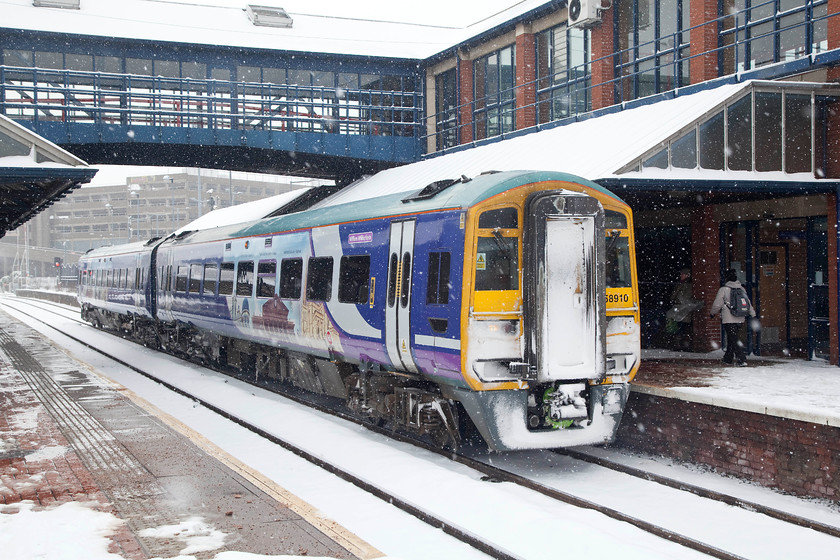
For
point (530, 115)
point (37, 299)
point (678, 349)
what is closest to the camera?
point (678, 349)

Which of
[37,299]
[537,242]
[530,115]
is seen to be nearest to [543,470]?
[537,242]

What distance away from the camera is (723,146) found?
13.3 metres

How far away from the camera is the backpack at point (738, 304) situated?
42.2 ft

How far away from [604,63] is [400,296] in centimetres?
1095

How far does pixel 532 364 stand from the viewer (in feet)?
29.7

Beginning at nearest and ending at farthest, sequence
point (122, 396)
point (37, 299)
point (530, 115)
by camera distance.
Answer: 1. point (122, 396)
2. point (530, 115)
3. point (37, 299)

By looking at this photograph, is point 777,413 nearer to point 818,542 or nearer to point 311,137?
point 818,542

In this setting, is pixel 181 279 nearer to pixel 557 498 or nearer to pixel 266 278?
pixel 266 278

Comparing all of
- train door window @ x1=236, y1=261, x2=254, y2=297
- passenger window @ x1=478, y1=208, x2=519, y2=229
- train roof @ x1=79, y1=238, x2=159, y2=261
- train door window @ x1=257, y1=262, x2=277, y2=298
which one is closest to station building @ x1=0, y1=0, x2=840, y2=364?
train roof @ x1=79, y1=238, x2=159, y2=261

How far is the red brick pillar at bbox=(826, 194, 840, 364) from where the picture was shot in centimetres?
1324

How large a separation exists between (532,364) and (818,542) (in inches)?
125

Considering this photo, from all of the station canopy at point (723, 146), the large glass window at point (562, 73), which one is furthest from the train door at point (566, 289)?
the large glass window at point (562, 73)

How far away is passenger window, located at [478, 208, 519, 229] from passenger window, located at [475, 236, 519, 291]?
0.43ft

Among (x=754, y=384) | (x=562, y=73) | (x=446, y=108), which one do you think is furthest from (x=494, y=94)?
(x=754, y=384)
